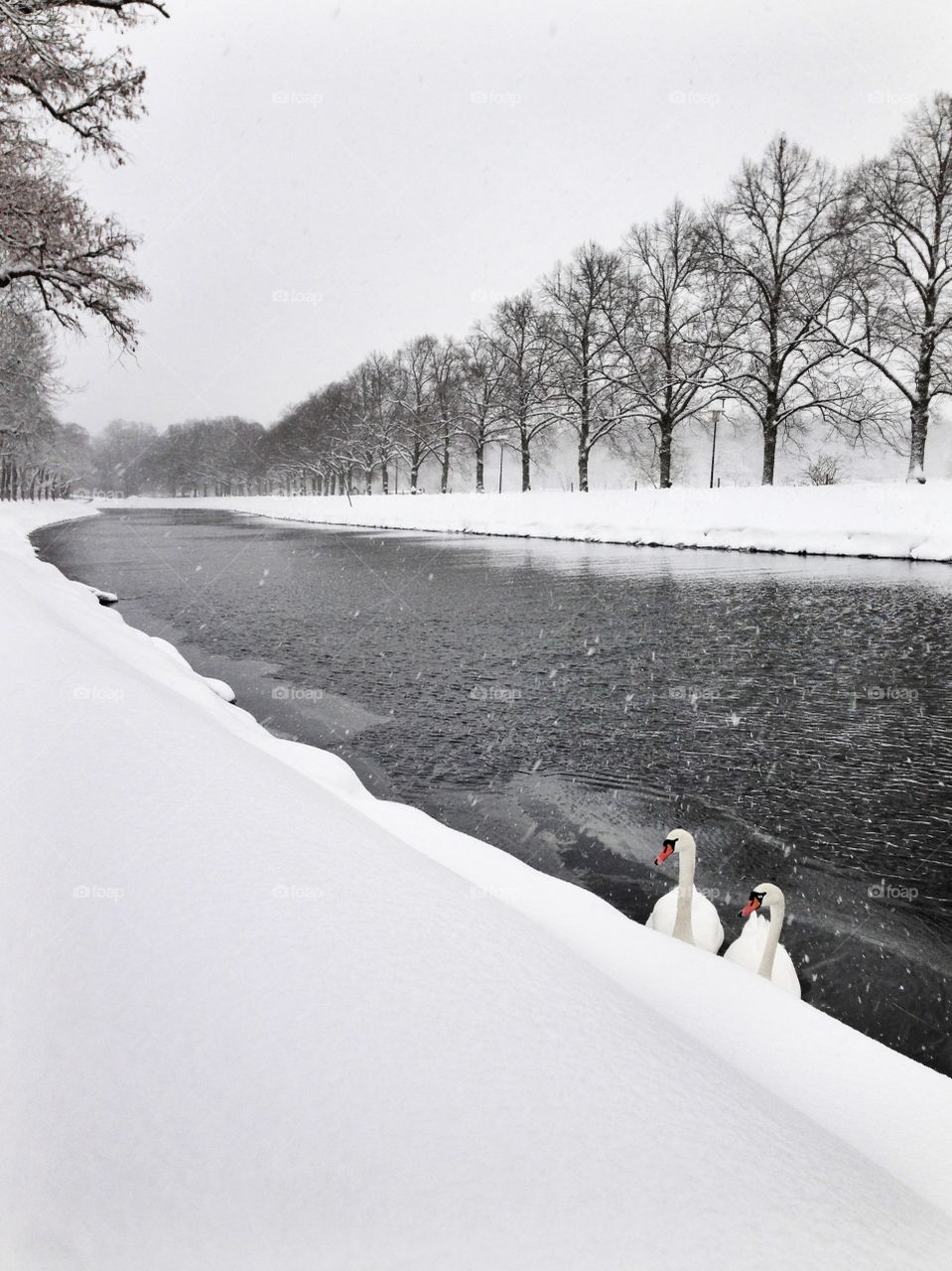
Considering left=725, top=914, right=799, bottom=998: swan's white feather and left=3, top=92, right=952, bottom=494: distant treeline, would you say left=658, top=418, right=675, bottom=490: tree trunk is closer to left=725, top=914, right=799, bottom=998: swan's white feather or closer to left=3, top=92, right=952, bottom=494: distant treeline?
left=3, top=92, right=952, bottom=494: distant treeline

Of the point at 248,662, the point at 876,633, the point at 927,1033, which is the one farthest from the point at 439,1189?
the point at 876,633

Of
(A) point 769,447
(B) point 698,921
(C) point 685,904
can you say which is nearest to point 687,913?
(C) point 685,904

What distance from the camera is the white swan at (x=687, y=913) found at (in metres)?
3.53

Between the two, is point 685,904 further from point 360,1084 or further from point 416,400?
point 416,400

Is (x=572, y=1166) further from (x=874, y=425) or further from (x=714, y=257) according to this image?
(x=714, y=257)

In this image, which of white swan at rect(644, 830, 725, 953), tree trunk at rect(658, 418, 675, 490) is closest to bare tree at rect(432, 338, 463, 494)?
tree trunk at rect(658, 418, 675, 490)

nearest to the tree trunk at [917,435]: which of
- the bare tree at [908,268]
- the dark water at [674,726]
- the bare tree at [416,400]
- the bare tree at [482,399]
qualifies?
the bare tree at [908,268]

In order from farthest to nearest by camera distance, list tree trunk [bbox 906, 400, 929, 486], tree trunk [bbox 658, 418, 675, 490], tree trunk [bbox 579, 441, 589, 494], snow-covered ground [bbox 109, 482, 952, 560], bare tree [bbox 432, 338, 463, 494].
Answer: bare tree [bbox 432, 338, 463, 494] < tree trunk [bbox 579, 441, 589, 494] < tree trunk [bbox 658, 418, 675, 490] < tree trunk [bbox 906, 400, 929, 486] < snow-covered ground [bbox 109, 482, 952, 560]

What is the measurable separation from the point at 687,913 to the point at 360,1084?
8.09ft

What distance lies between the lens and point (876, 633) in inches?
411

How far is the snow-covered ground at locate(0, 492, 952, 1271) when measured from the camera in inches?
46.3

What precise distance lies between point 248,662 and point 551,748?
5062 mm

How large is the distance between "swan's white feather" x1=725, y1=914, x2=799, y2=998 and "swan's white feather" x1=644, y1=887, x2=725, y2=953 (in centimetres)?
9

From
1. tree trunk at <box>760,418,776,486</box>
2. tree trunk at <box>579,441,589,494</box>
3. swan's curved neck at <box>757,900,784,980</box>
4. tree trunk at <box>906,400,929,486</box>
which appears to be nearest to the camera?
swan's curved neck at <box>757,900,784,980</box>
